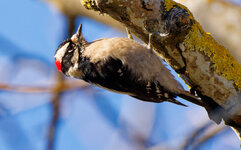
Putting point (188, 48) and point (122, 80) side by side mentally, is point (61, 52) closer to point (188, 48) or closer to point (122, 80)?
point (122, 80)

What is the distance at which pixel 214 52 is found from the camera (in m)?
2.77

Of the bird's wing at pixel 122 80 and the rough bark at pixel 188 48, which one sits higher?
the rough bark at pixel 188 48

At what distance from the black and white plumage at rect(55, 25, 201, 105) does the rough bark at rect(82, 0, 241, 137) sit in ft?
1.78

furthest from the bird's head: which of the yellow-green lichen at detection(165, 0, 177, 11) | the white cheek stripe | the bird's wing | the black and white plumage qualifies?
the yellow-green lichen at detection(165, 0, 177, 11)

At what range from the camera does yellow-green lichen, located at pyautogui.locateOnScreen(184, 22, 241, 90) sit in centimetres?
266

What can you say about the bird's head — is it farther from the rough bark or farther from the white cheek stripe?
the rough bark

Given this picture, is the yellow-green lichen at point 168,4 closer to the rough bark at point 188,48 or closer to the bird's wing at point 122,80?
the rough bark at point 188,48

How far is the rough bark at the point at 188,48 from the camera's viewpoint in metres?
2.56

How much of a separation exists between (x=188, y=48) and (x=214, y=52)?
26 cm

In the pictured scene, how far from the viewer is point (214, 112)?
287 centimetres

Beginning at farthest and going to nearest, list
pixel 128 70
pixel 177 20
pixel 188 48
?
pixel 128 70 → pixel 188 48 → pixel 177 20

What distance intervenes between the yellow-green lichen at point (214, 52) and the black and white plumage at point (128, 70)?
0.66 m

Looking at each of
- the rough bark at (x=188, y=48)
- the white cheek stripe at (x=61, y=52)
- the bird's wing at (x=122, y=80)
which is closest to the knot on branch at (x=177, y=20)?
the rough bark at (x=188, y=48)

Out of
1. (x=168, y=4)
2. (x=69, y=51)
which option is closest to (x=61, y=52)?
(x=69, y=51)
